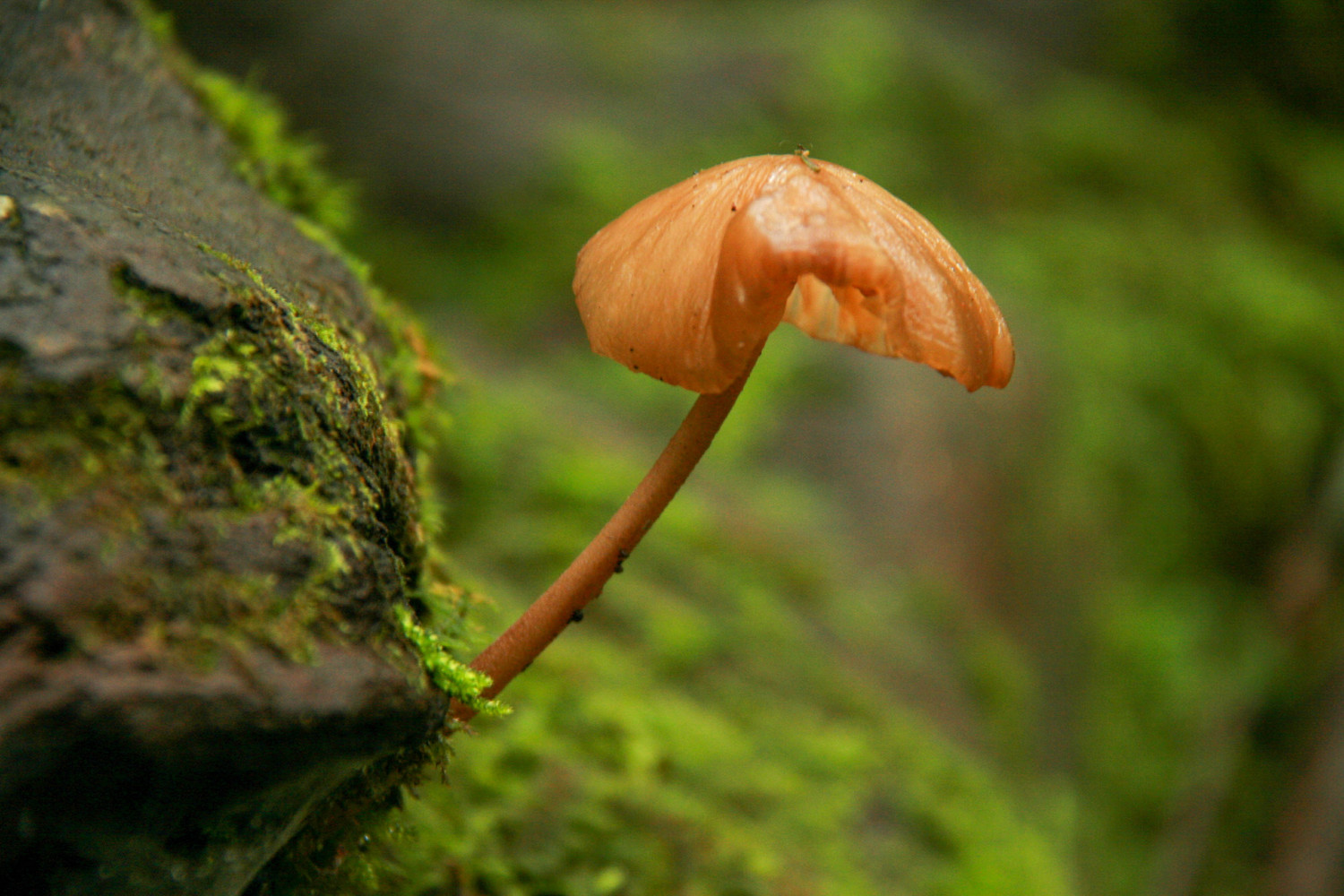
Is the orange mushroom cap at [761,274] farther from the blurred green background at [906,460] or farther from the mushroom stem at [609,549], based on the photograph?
the blurred green background at [906,460]

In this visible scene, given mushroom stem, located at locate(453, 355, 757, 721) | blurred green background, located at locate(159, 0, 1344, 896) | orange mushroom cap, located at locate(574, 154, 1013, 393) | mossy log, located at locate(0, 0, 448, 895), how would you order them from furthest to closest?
blurred green background, located at locate(159, 0, 1344, 896), mushroom stem, located at locate(453, 355, 757, 721), orange mushroom cap, located at locate(574, 154, 1013, 393), mossy log, located at locate(0, 0, 448, 895)

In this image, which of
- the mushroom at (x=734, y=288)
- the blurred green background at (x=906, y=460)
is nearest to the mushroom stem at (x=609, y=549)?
the mushroom at (x=734, y=288)

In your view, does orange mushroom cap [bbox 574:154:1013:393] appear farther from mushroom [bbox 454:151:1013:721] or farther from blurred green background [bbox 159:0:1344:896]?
blurred green background [bbox 159:0:1344:896]

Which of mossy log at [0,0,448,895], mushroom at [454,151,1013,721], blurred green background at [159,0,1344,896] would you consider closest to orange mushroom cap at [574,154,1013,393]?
mushroom at [454,151,1013,721]

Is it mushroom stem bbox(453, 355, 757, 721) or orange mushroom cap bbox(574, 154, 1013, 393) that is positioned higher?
orange mushroom cap bbox(574, 154, 1013, 393)

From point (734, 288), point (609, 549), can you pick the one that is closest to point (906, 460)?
point (609, 549)

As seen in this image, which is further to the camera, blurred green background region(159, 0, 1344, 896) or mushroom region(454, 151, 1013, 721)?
blurred green background region(159, 0, 1344, 896)
